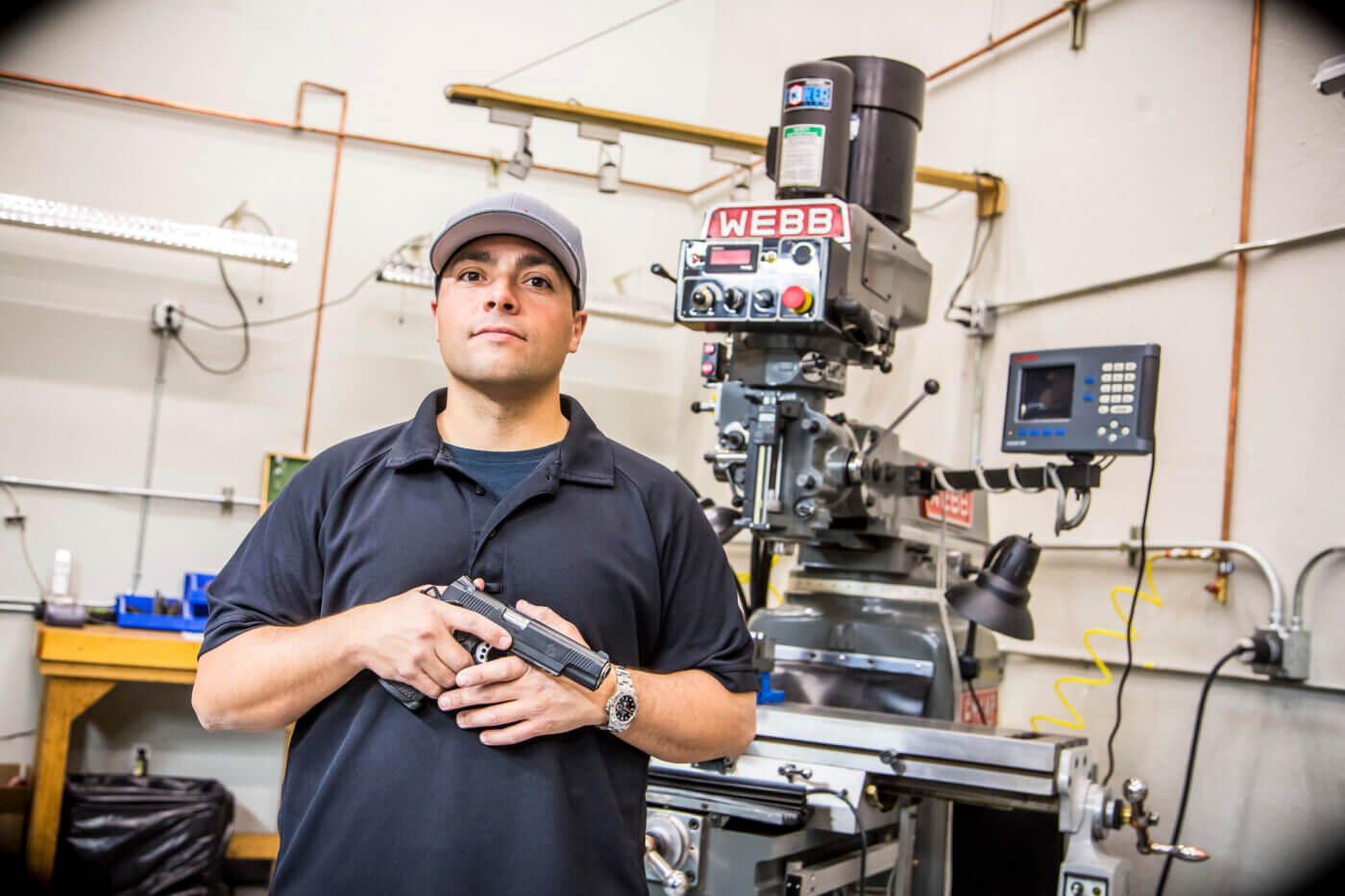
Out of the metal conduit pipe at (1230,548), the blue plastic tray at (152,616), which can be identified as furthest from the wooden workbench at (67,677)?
the metal conduit pipe at (1230,548)

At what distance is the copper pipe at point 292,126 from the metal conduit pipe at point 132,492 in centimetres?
147

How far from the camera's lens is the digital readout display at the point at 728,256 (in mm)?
2102

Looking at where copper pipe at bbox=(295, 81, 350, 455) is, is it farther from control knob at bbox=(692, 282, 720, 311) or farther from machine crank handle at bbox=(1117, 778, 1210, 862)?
machine crank handle at bbox=(1117, 778, 1210, 862)

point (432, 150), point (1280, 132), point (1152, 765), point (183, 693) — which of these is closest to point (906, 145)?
point (1280, 132)

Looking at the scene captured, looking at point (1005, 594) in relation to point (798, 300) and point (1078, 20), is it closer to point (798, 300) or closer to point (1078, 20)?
point (798, 300)

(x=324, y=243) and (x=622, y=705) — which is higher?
(x=324, y=243)

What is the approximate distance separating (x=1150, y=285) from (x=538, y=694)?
2362 millimetres

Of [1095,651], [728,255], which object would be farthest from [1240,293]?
[728,255]

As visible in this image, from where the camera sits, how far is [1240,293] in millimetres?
2678

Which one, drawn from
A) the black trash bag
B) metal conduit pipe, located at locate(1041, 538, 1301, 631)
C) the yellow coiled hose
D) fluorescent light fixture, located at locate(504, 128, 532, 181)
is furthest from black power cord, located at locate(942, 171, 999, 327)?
Result: the black trash bag

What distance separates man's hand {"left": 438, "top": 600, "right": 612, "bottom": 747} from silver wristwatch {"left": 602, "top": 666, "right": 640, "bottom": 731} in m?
0.03

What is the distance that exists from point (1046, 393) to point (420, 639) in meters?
1.41

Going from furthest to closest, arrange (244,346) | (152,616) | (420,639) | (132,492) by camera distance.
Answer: (244,346) → (132,492) → (152,616) → (420,639)

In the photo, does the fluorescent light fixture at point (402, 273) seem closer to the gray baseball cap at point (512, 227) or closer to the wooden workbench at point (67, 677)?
the wooden workbench at point (67, 677)
